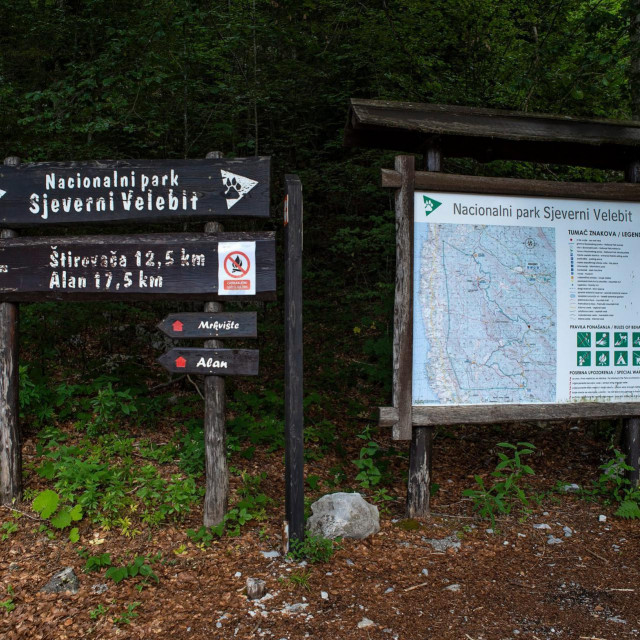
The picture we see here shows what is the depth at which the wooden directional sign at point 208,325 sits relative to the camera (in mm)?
4786

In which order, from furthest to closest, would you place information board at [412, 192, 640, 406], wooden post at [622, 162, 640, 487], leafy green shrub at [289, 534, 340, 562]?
wooden post at [622, 162, 640, 487], information board at [412, 192, 640, 406], leafy green shrub at [289, 534, 340, 562]

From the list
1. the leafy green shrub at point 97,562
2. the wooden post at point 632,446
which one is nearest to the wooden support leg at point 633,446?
the wooden post at point 632,446

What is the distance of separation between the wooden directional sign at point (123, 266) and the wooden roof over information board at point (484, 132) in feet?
4.66

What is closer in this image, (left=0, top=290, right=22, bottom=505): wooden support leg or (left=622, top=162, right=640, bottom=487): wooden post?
(left=0, top=290, right=22, bottom=505): wooden support leg

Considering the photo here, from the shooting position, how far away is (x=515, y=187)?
5.17m

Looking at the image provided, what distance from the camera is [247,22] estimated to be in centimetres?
848

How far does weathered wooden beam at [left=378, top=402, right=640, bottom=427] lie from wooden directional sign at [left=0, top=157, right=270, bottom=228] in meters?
2.27

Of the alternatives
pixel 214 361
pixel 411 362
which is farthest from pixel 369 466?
pixel 214 361

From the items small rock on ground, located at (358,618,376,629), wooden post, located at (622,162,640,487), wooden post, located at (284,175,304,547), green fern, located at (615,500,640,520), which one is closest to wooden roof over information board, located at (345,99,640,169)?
wooden post, located at (284,175,304,547)

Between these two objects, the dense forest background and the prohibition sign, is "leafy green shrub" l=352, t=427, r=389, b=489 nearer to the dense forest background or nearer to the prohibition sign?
the dense forest background

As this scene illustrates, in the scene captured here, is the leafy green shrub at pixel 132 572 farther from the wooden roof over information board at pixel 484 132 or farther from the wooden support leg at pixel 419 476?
the wooden roof over information board at pixel 484 132

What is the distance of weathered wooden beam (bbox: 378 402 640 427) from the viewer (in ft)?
16.3

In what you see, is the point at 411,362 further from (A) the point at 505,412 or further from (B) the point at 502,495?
(B) the point at 502,495

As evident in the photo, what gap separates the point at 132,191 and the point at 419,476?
3.70 meters
